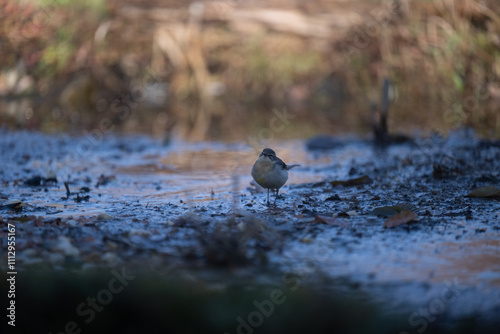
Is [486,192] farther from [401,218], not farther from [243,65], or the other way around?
[243,65]

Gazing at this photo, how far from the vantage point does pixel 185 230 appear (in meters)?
3.46

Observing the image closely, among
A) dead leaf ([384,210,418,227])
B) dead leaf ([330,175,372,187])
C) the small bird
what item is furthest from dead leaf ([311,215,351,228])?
dead leaf ([330,175,372,187])

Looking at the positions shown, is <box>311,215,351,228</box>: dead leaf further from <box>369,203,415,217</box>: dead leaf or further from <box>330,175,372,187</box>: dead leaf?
<box>330,175,372,187</box>: dead leaf

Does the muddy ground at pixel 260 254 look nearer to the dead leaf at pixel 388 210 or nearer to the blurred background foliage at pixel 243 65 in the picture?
the dead leaf at pixel 388 210

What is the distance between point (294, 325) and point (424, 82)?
37.1 feet

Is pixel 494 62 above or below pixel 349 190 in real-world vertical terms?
above

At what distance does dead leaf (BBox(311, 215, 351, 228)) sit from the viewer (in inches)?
140

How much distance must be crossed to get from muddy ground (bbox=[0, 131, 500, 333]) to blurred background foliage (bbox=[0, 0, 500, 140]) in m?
4.20

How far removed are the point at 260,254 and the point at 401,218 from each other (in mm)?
974

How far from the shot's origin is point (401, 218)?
11.7 ft

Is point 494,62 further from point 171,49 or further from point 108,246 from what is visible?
point 108,246

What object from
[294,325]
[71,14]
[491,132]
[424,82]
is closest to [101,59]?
[71,14]

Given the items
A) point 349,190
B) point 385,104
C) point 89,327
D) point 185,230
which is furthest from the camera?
point 385,104

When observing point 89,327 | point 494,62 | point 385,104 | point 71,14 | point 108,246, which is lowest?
point 89,327
